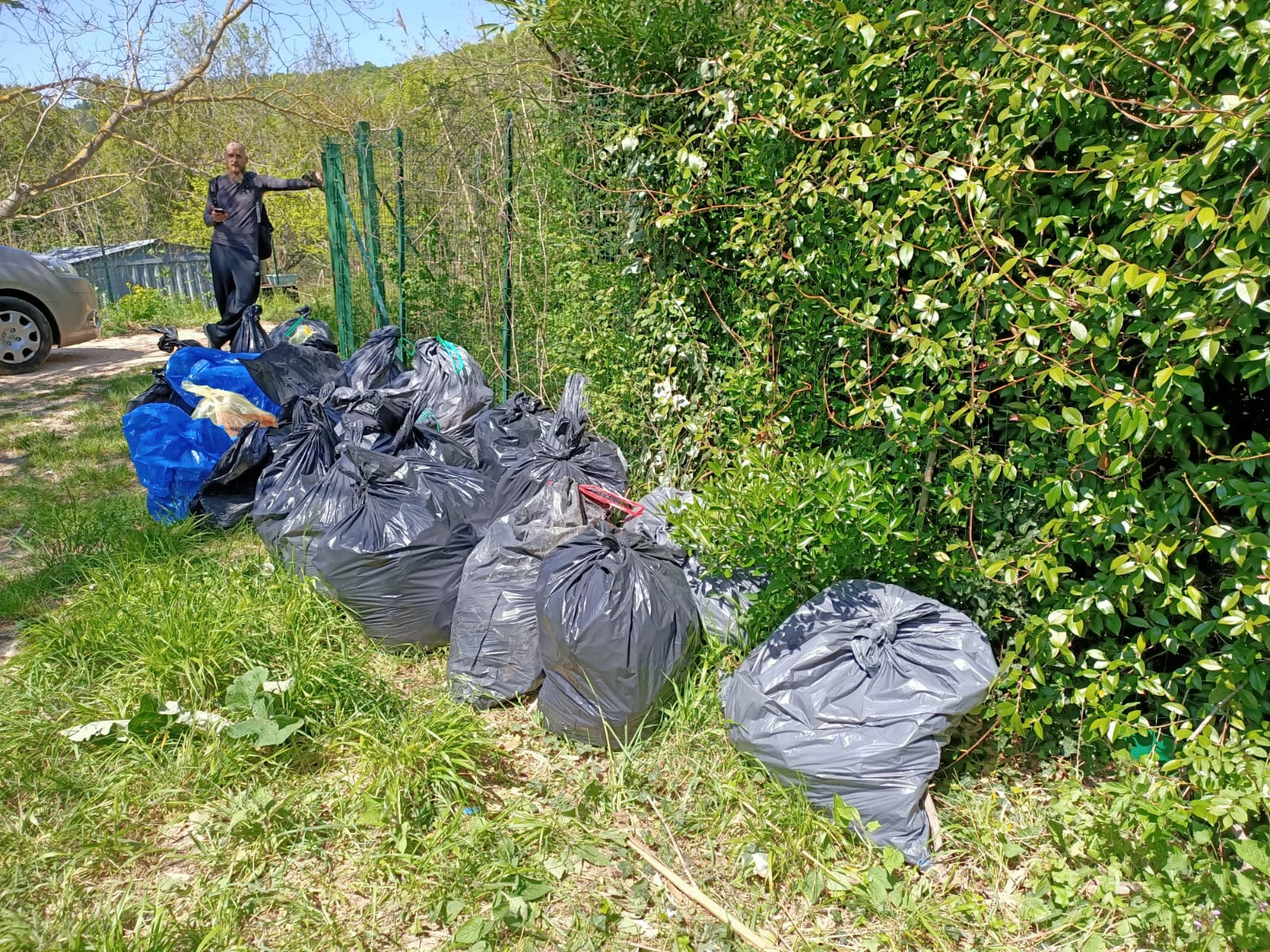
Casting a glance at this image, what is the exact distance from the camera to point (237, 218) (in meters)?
6.05

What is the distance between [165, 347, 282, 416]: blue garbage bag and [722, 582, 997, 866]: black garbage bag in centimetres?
334

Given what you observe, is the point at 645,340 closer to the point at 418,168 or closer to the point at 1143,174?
the point at 1143,174

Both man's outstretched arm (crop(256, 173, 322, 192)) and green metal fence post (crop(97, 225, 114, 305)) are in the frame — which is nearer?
man's outstretched arm (crop(256, 173, 322, 192))

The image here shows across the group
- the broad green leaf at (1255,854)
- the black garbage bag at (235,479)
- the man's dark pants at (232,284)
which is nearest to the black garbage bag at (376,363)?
the black garbage bag at (235,479)

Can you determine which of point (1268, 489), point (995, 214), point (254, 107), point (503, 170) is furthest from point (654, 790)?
point (254, 107)

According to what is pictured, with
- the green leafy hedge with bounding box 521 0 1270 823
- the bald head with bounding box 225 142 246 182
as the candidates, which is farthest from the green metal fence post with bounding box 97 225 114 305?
the green leafy hedge with bounding box 521 0 1270 823

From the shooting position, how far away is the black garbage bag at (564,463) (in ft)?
9.61

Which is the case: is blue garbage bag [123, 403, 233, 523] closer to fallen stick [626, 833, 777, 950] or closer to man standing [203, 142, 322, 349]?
man standing [203, 142, 322, 349]

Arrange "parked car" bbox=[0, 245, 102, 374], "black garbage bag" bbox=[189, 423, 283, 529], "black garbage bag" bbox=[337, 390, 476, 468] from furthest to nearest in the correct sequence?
"parked car" bbox=[0, 245, 102, 374] → "black garbage bag" bbox=[189, 423, 283, 529] → "black garbage bag" bbox=[337, 390, 476, 468]

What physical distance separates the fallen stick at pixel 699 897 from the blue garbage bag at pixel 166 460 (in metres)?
2.74

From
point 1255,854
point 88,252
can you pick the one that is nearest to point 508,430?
point 1255,854

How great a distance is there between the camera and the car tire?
23.9 ft

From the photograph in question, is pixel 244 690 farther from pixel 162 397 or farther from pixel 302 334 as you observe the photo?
pixel 302 334

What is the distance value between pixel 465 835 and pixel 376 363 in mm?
3187
